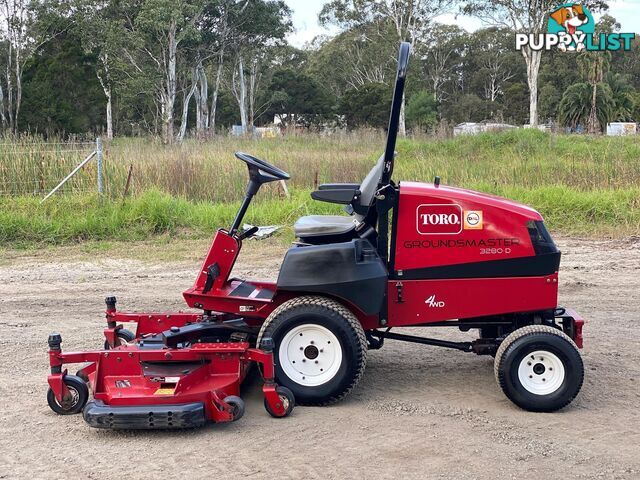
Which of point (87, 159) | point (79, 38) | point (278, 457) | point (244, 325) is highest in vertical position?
point (79, 38)

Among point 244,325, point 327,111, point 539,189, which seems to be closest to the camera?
point 244,325

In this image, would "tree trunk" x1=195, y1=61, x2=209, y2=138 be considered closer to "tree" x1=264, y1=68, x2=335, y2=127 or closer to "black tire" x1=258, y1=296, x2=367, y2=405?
"tree" x1=264, y1=68, x2=335, y2=127

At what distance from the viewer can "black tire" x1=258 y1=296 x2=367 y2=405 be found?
490cm

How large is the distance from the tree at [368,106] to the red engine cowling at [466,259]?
3888cm

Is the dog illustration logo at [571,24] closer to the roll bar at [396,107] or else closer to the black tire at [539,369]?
the roll bar at [396,107]

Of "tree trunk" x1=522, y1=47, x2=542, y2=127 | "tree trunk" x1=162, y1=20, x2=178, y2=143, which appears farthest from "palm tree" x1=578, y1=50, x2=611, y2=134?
"tree trunk" x1=162, y1=20, x2=178, y2=143

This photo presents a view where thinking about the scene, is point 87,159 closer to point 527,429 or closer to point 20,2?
point 527,429

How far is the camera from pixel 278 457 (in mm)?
4246

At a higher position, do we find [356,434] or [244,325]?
[244,325]

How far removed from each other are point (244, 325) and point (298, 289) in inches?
23.0

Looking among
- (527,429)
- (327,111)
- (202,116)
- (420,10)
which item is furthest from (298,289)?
(327,111)

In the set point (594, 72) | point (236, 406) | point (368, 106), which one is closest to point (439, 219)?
point (236, 406)

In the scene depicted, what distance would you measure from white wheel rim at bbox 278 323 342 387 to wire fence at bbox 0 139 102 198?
9134 millimetres

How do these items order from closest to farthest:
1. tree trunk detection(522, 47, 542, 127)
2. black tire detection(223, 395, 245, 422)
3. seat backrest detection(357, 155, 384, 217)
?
black tire detection(223, 395, 245, 422)
seat backrest detection(357, 155, 384, 217)
tree trunk detection(522, 47, 542, 127)
